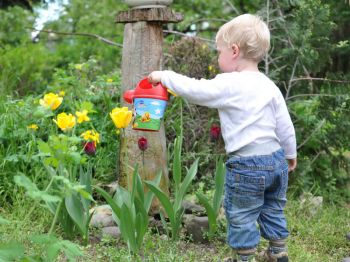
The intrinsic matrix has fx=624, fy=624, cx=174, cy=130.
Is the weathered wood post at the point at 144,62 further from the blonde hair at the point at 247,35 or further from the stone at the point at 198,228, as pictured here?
the blonde hair at the point at 247,35

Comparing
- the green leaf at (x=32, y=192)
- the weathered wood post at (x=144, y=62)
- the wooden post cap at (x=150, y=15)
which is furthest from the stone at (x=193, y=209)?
the green leaf at (x=32, y=192)

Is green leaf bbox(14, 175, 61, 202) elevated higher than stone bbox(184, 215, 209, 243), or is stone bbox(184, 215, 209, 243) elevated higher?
green leaf bbox(14, 175, 61, 202)

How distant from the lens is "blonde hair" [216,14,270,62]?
288 centimetres

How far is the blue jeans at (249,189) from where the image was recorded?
293 centimetres

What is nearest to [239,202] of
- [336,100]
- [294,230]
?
[294,230]

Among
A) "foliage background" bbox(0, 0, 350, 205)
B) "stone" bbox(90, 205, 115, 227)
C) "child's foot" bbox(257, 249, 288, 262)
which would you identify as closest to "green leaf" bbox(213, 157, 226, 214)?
"child's foot" bbox(257, 249, 288, 262)

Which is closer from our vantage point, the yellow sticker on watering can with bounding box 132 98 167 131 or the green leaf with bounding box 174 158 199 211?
the yellow sticker on watering can with bounding box 132 98 167 131

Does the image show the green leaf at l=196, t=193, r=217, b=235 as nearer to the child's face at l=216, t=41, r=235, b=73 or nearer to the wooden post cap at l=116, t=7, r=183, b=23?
the child's face at l=216, t=41, r=235, b=73

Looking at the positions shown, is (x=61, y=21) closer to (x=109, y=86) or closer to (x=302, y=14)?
(x=109, y=86)

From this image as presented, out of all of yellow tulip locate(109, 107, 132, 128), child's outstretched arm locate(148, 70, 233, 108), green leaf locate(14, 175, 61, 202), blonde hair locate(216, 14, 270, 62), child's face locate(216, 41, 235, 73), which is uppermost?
blonde hair locate(216, 14, 270, 62)

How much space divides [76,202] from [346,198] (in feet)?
9.26

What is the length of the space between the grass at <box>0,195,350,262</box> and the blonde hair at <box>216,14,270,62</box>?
1105mm

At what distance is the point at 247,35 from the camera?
2.88 m

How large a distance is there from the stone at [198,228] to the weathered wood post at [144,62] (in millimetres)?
369
